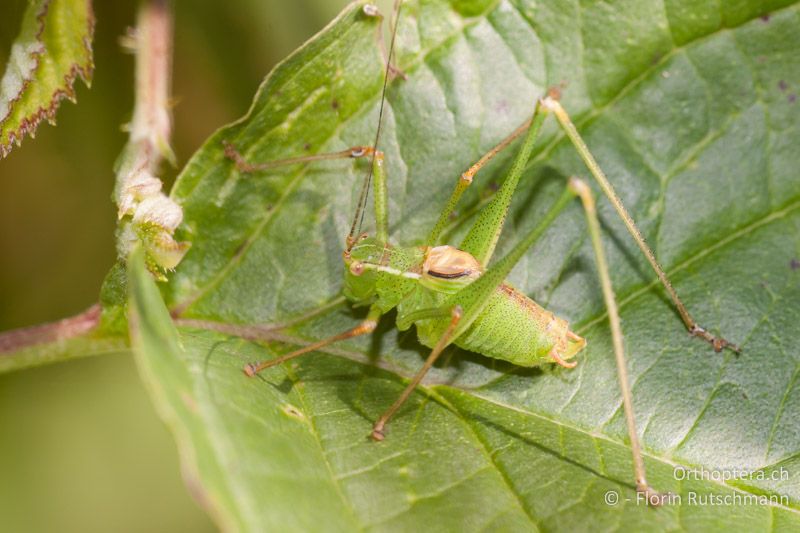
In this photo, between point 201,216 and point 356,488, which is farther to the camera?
point 201,216

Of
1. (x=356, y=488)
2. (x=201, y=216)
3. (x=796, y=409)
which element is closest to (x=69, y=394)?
(x=201, y=216)

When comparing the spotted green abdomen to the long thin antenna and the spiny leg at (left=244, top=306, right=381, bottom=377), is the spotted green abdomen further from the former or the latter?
the long thin antenna

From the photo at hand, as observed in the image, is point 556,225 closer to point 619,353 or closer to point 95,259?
point 619,353

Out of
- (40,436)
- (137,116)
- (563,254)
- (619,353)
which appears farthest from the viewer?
(40,436)

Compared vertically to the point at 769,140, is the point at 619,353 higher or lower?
lower

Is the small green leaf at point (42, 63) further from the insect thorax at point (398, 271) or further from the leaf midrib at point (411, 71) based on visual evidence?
the insect thorax at point (398, 271)

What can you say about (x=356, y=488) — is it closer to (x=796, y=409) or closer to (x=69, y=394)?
(x=796, y=409)
